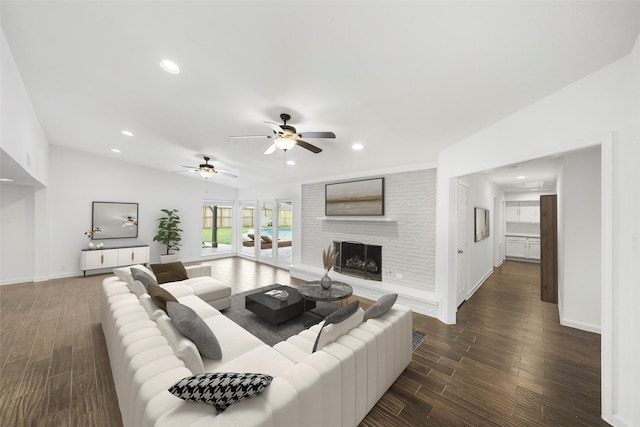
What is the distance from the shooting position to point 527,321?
3.39 m

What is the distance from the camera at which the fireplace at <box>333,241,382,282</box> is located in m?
Answer: 4.55

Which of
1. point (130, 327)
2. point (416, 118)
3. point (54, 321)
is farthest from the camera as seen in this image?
point (54, 321)

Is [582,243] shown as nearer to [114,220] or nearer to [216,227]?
[216,227]

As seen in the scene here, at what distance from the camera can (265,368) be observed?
1.65m

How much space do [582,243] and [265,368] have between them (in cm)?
451

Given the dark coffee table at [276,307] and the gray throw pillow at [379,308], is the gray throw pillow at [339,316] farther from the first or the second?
the dark coffee table at [276,307]

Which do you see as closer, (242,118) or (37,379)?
(37,379)

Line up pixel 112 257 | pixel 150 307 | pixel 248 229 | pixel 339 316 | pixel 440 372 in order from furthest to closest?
1. pixel 248 229
2. pixel 112 257
3. pixel 440 372
4. pixel 150 307
5. pixel 339 316

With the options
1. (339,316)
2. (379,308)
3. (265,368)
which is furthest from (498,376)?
(265,368)

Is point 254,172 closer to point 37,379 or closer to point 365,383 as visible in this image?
point 37,379

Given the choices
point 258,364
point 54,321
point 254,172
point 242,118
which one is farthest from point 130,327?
point 254,172

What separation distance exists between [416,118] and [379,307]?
2080 millimetres

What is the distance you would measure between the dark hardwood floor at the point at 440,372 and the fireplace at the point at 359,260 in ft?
3.90

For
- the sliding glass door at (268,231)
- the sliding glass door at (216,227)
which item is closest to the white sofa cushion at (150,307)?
the sliding glass door at (268,231)
